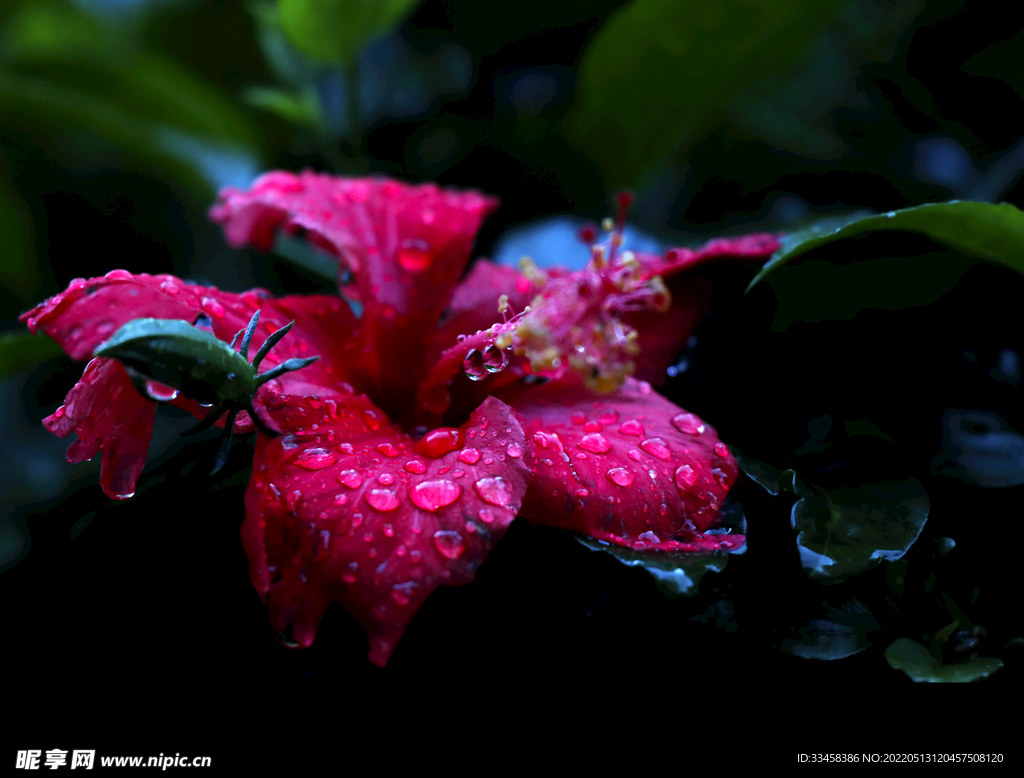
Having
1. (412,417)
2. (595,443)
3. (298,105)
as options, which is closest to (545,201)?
(298,105)

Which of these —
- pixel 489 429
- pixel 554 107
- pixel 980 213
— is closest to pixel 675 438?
pixel 489 429

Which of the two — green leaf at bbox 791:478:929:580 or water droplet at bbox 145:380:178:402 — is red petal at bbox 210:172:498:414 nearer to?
water droplet at bbox 145:380:178:402

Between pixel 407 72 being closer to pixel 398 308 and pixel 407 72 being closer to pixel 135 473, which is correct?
pixel 398 308

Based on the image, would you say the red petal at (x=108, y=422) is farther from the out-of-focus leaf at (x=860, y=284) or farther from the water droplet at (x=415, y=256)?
the out-of-focus leaf at (x=860, y=284)

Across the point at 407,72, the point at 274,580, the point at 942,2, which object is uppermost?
the point at 942,2

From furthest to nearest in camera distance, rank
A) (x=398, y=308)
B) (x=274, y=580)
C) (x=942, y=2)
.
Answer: (x=942, y=2), (x=398, y=308), (x=274, y=580)

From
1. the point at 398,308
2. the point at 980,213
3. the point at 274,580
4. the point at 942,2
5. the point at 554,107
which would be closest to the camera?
the point at 274,580

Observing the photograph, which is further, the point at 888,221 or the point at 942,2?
the point at 942,2

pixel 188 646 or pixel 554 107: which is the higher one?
pixel 554 107
